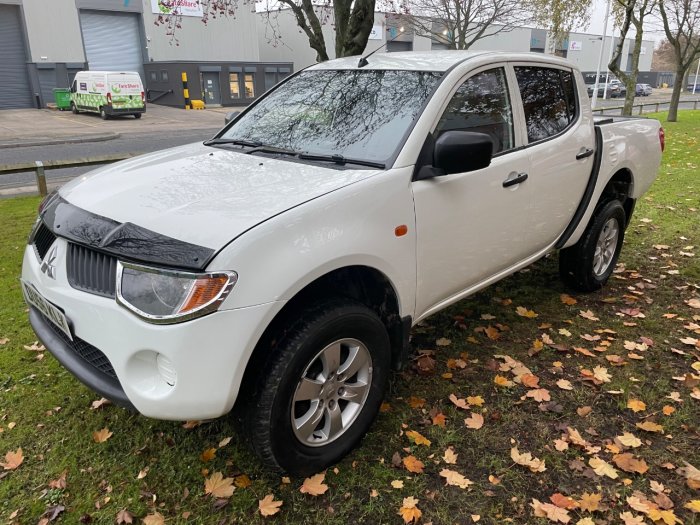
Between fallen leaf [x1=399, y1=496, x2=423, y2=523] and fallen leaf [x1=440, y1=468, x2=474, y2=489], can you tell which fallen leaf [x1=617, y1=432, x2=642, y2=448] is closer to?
fallen leaf [x1=440, y1=468, x2=474, y2=489]

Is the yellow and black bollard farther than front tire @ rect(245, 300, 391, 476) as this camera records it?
Yes

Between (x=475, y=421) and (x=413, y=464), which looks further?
(x=475, y=421)

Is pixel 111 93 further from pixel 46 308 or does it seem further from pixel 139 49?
pixel 46 308

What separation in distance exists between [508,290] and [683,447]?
2111mm

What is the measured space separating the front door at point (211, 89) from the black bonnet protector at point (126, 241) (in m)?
35.2

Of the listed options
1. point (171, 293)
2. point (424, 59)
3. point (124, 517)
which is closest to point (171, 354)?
point (171, 293)

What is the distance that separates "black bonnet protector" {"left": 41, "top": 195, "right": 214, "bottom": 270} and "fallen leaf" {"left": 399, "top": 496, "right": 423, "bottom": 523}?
4.58 ft

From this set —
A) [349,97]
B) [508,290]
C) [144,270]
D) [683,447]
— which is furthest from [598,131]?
[144,270]

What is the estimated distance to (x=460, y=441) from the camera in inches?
112

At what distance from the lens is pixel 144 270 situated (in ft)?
6.78

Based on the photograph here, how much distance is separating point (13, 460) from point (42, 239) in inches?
43.7

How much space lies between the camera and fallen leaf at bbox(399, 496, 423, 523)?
2.37 m

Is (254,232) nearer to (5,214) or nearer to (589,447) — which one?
(589,447)

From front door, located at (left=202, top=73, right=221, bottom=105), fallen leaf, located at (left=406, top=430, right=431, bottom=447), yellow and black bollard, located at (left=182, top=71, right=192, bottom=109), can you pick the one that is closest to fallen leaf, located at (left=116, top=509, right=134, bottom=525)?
fallen leaf, located at (left=406, top=430, right=431, bottom=447)
